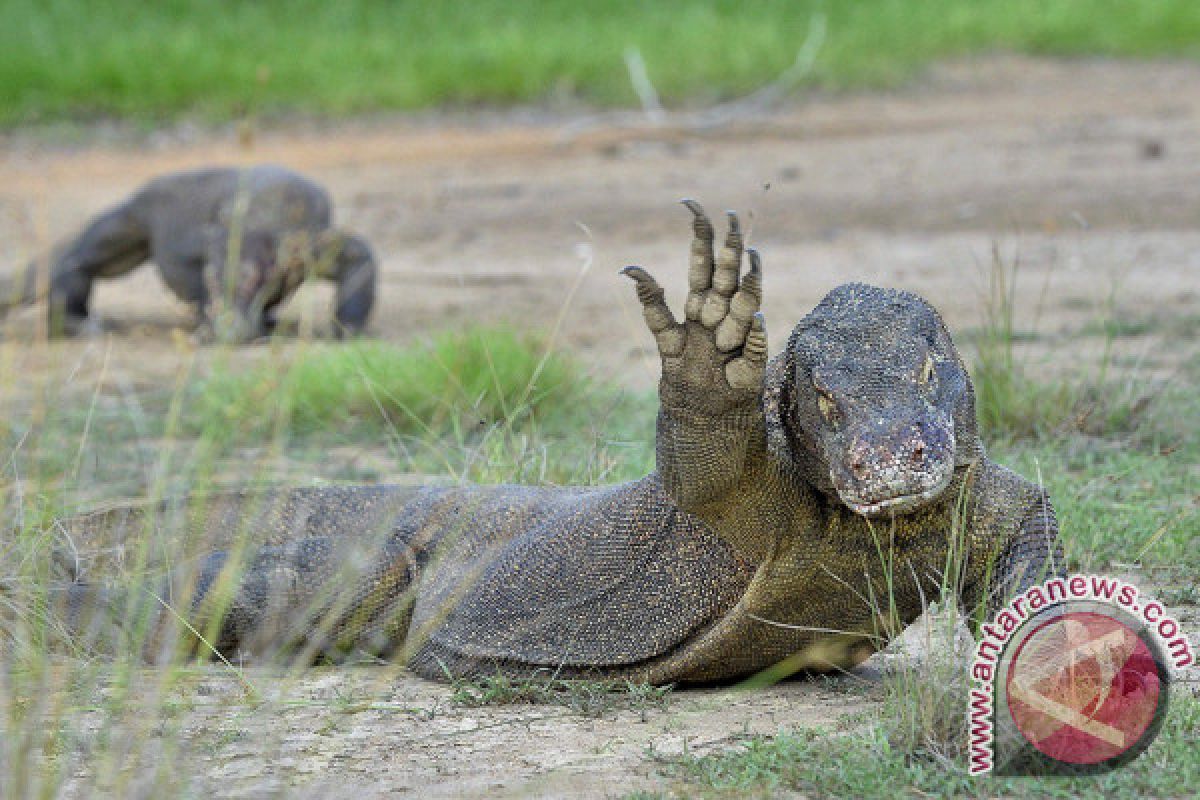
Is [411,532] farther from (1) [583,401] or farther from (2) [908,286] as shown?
(2) [908,286]

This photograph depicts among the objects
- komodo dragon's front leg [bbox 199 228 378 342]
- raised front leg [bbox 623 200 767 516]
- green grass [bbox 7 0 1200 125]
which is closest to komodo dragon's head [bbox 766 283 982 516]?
raised front leg [bbox 623 200 767 516]

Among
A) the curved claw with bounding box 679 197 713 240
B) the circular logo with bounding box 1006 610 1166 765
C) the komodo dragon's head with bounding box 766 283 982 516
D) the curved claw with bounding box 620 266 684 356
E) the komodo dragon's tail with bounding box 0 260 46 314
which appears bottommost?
the komodo dragon's tail with bounding box 0 260 46 314

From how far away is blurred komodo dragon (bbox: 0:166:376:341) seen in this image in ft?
29.0

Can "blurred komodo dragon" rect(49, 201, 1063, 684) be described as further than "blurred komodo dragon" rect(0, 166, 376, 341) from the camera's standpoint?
No

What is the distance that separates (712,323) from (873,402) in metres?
0.31

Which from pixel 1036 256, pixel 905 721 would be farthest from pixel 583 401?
pixel 1036 256

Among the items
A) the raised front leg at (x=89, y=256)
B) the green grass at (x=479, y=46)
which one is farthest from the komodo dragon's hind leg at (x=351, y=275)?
the green grass at (x=479, y=46)

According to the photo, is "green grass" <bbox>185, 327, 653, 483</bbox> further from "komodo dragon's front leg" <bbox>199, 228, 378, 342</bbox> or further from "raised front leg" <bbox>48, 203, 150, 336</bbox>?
"raised front leg" <bbox>48, 203, 150, 336</bbox>

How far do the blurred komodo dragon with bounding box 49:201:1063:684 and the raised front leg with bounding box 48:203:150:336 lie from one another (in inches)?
211

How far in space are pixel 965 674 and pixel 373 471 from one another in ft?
10.0

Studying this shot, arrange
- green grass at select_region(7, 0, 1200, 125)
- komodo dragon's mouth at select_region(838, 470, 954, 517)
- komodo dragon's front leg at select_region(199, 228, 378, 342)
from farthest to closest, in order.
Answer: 1. green grass at select_region(7, 0, 1200, 125)
2. komodo dragon's front leg at select_region(199, 228, 378, 342)
3. komodo dragon's mouth at select_region(838, 470, 954, 517)

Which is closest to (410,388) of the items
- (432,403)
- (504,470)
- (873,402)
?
(432,403)

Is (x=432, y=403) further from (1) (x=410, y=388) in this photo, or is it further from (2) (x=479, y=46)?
(2) (x=479, y=46)

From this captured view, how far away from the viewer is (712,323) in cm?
332
